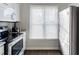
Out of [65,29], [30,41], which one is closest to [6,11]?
[65,29]

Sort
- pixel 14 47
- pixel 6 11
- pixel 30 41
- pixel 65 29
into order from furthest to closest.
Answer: pixel 30 41 → pixel 65 29 → pixel 6 11 → pixel 14 47

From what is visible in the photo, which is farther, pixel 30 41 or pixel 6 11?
pixel 30 41

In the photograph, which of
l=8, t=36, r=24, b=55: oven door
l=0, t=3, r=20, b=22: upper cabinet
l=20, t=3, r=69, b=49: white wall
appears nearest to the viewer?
l=8, t=36, r=24, b=55: oven door

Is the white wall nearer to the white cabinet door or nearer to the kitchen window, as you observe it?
the kitchen window

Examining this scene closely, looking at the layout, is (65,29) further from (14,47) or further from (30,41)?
(30,41)

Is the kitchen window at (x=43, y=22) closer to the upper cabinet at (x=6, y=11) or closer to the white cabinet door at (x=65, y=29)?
the white cabinet door at (x=65, y=29)

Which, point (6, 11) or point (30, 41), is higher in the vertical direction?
point (6, 11)

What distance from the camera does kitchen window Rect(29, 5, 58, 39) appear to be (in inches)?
166

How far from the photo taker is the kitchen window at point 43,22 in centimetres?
421

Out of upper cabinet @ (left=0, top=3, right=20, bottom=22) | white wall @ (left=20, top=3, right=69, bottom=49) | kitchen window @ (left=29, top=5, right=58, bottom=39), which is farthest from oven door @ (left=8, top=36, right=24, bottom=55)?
kitchen window @ (left=29, top=5, right=58, bottom=39)

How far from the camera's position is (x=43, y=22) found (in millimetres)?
4234

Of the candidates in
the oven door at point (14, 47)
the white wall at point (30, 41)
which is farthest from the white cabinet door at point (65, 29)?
the white wall at point (30, 41)

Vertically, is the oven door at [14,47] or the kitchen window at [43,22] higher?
the kitchen window at [43,22]
